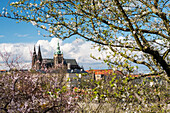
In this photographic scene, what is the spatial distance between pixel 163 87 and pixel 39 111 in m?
5.24

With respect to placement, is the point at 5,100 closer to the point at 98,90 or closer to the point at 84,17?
the point at 98,90

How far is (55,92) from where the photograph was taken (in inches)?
143

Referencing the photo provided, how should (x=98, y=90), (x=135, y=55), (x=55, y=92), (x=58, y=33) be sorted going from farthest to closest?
(x=58, y=33), (x=135, y=55), (x=98, y=90), (x=55, y=92)

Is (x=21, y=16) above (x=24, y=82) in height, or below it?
above

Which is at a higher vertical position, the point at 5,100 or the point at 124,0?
the point at 124,0

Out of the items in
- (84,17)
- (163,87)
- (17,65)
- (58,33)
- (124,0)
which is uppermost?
(124,0)

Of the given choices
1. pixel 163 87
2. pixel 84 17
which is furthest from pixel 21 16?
pixel 163 87

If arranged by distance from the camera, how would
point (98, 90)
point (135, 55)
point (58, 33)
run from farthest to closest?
point (58, 33) < point (135, 55) < point (98, 90)

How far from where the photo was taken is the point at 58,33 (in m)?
6.78

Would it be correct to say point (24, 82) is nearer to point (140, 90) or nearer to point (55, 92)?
point (55, 92)

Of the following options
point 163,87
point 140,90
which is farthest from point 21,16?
point 163,87

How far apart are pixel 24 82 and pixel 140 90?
13.1 ft

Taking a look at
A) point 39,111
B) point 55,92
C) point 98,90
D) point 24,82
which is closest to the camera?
point 39,111

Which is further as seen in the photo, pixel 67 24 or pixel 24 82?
pixel 67 24
